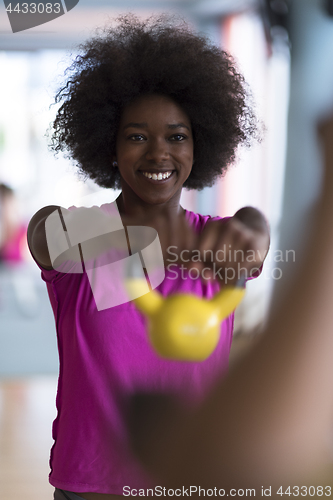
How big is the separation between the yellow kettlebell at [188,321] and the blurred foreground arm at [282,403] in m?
0.12

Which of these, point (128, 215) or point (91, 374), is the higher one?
point (128, 215)

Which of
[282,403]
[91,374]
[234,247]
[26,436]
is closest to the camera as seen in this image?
[282,403]

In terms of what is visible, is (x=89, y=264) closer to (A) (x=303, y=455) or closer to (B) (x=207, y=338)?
(B) (x=207, y=338)

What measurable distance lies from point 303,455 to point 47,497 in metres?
1.16

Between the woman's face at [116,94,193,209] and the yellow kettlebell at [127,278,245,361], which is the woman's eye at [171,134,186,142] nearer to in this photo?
the woman's face at [116,94,193,209]

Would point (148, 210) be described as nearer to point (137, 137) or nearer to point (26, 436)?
point (137, 137)

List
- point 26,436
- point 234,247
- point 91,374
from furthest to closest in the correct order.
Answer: point 26,436 → point 91,374 → point 234,247

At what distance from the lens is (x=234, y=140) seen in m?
0.59

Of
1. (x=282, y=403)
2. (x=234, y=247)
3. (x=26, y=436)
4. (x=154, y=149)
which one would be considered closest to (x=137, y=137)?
(x=154, y=149)

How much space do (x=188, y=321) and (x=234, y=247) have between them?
0.06 metres

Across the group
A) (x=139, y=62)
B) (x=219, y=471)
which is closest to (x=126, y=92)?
(x=139, y=62)

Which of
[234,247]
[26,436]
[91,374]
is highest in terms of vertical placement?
[234,247]

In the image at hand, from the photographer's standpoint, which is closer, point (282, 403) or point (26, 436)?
point (282, 403)

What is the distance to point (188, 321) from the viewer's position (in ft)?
1.04
